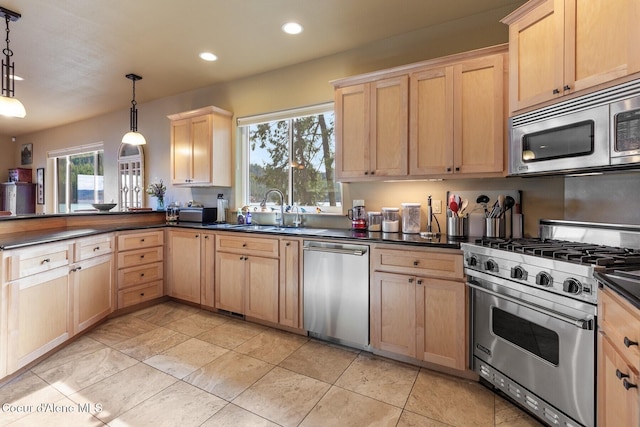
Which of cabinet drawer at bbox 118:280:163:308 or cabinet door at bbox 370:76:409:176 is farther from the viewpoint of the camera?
cabinet drawer at bbox 118:280:163:308

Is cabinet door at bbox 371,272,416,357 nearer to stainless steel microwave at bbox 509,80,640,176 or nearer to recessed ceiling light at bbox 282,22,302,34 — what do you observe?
stainless steel microwave at bbox 509,80,640,176

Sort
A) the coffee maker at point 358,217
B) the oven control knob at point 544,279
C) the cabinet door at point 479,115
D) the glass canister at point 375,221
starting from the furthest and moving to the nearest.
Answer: the coffee maker at point 358,217 < the glass canister at point 375,221 < the cabinet door at point 479,115 < the oven control knob at point 544,279

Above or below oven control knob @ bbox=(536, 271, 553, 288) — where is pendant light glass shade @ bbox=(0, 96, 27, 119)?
above

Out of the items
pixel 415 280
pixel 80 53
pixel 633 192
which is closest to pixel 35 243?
pixel 80 53

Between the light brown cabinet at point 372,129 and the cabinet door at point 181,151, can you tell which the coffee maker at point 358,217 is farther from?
the cabinet door at point 181,151

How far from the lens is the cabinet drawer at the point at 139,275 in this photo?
3.25 meters

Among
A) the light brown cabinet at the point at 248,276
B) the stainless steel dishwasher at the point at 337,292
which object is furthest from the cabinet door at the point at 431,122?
the light brown cabinet at the point at 248,276

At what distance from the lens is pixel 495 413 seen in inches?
69.8

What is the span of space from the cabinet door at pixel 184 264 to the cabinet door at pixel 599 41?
3381mm

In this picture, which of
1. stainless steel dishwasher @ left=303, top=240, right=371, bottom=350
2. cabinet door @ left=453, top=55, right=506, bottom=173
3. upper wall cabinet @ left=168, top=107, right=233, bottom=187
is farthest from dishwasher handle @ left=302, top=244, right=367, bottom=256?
upper wall cabinet @ left=168, top=107, right=233, bottom=187

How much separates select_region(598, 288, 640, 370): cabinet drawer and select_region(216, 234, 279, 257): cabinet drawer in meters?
2.21

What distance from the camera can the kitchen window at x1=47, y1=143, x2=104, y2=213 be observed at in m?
5.74

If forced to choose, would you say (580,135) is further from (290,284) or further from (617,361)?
(290,284)

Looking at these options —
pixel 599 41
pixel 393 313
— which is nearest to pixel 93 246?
pixel 393 313
